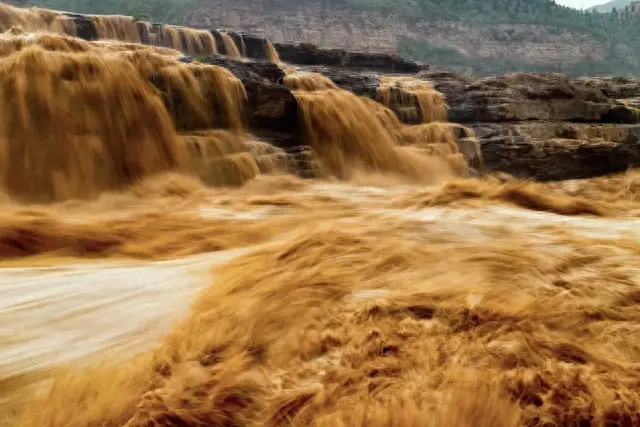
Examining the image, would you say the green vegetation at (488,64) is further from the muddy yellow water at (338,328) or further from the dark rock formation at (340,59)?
the muddy yellow water at (338,328)

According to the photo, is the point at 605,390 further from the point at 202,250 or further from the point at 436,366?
the point at 202,250

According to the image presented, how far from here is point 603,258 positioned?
7.27 feet

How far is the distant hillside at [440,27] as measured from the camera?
159 feet

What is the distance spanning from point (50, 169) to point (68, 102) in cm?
86

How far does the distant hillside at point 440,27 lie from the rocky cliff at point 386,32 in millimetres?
99

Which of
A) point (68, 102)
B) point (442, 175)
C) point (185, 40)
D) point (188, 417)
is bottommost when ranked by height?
point (442, 175)

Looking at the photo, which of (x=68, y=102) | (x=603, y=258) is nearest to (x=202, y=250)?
(x=603, y=258)

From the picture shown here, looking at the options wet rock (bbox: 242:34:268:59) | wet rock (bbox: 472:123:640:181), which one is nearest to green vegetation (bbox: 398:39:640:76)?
wet rock (bbox: 242:34:268:59)

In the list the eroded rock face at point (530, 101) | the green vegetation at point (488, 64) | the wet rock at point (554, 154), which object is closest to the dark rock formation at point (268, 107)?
the wet rock at point (554, 154)

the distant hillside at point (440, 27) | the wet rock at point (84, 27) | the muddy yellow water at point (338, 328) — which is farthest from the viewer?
the distant hillside at point (440, 27)

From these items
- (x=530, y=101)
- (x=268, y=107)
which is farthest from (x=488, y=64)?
(x=268, y=107)

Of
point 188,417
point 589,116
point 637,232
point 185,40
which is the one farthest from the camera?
point 185,40

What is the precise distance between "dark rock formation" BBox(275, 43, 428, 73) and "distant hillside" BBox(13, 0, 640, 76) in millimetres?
33025

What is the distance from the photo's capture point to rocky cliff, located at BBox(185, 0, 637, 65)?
48.4 meters
